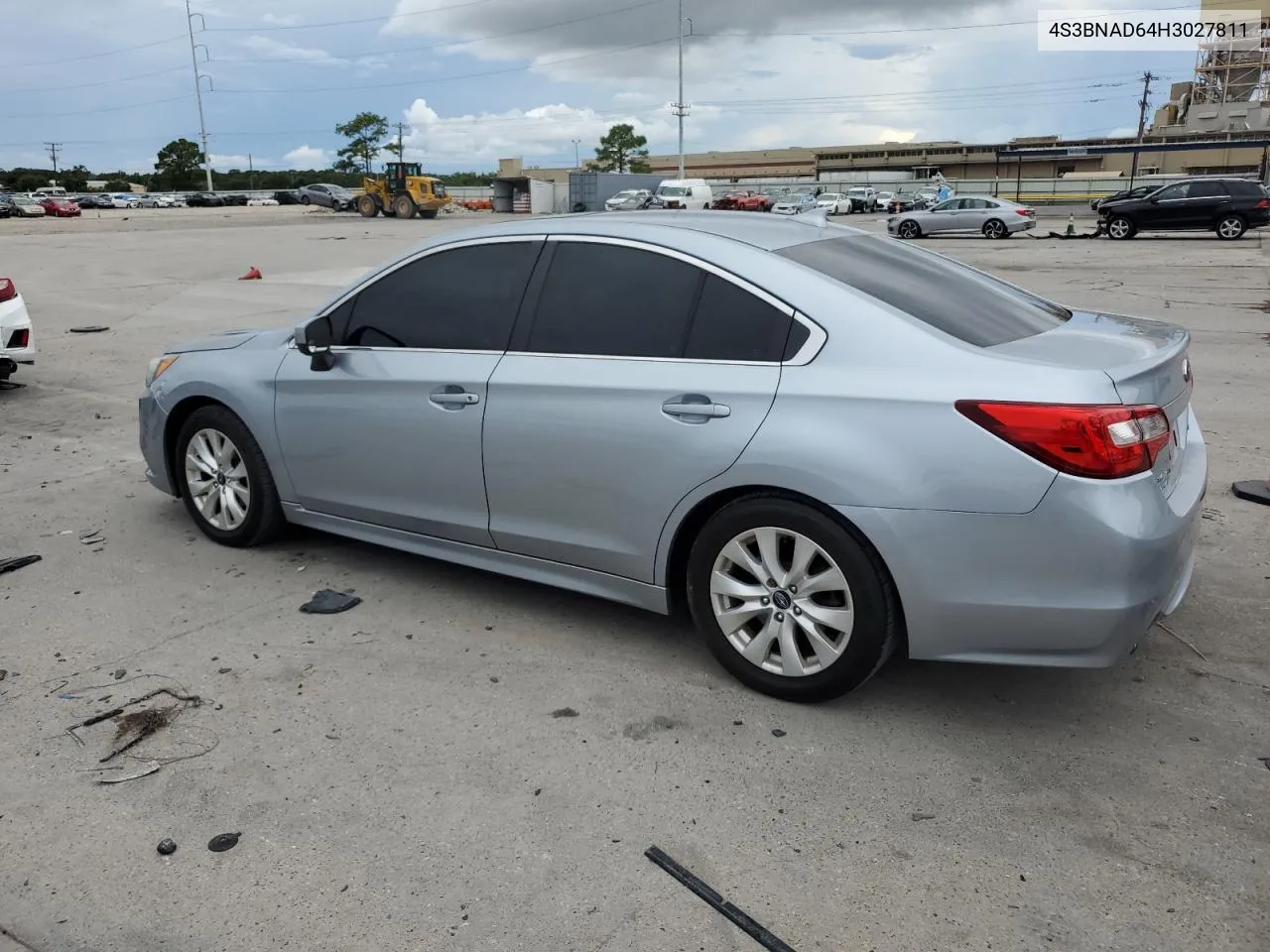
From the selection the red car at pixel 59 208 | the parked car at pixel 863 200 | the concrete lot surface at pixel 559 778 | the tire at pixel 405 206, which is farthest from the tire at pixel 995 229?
the red car at pixel 59 208

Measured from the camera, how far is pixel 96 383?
9.89 m

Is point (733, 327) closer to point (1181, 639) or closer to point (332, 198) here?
point (1181, 639)

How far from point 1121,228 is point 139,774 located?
32.7 m

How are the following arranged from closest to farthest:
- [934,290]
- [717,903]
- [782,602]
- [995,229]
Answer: [717,903], [782,602], [934,290], [995,229]

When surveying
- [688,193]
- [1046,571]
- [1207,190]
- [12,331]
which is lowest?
[1046,571]

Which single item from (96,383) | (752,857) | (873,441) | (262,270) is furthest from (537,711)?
(262,270)

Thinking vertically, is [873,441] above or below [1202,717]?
above

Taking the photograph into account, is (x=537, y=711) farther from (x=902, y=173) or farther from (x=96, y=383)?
(x=902, y=173)

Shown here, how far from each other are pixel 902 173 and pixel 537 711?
93.7 metres

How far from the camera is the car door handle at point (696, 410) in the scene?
3580 mm

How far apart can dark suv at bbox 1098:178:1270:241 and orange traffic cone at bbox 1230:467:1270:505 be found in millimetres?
26903

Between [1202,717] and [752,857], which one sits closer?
[752,857]

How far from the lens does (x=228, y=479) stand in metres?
5.25

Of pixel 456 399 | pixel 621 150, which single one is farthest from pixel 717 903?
pixel 621 150
